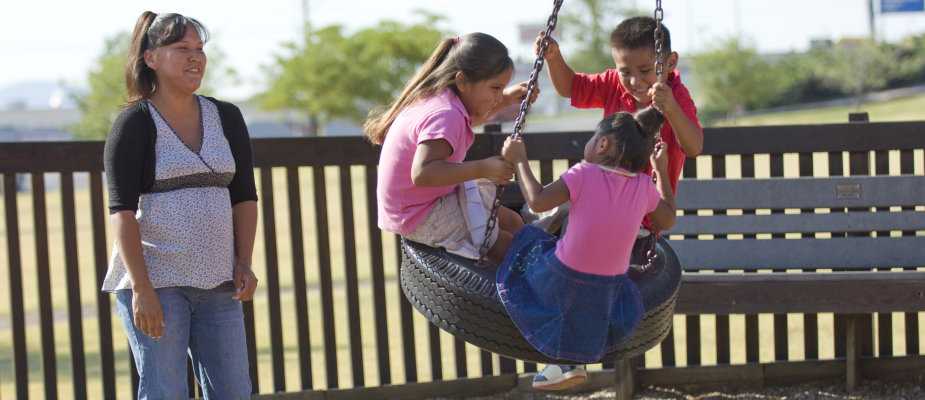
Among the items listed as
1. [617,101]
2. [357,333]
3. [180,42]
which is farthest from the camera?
[357,333]

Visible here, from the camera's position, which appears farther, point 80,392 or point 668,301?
point 80,392

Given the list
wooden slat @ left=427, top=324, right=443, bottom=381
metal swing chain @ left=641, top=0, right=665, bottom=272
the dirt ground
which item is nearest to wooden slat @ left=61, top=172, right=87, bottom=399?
wooden slat @ left=427, top=324, right=443, bottom=381

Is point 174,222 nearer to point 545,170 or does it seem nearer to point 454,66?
point 454,66

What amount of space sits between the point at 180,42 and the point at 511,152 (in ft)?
3.38

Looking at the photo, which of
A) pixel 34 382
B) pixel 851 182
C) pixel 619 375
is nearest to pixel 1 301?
pixel 34 382

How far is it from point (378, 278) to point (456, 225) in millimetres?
2088

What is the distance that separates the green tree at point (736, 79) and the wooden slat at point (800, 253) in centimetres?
6588

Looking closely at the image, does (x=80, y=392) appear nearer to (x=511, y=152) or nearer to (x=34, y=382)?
(x=34, y=382)

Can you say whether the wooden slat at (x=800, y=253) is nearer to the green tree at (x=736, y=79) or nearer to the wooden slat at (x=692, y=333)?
the wooden slat at (x=692, y=333)

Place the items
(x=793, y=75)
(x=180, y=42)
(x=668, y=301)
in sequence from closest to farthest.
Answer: (x=180, y=42) < (x=668, y=301) < (x=793, y=75)

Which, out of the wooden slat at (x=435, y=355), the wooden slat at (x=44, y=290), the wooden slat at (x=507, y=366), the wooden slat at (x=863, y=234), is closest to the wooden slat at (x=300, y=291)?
the wooden slat at (x=435, y=355)

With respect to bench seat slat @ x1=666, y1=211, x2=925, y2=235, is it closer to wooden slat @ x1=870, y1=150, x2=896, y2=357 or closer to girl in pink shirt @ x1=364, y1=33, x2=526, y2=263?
wooden slat @ x1=870, y1=150, x2=896, y2=357

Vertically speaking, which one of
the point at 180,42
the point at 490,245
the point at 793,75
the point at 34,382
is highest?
the point at 793,75

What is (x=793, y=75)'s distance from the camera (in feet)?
235
